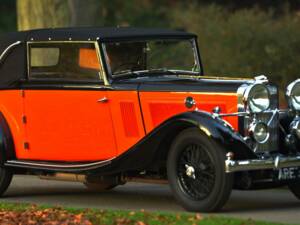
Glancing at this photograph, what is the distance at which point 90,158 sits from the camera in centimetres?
1036

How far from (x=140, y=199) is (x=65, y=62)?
1.74 meters

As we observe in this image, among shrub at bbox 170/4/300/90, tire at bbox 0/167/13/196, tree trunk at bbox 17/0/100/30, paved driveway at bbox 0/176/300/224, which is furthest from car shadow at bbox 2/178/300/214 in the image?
shrub at bbox 170/4/300/90

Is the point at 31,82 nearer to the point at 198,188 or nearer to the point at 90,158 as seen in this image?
the point at 90,158

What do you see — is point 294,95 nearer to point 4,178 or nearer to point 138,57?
point 138,57

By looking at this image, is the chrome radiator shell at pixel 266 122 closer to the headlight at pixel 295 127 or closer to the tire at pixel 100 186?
the headlight at pixel 295 127

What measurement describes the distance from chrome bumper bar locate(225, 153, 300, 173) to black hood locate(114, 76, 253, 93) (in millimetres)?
760

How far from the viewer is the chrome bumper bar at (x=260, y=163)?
902 cm

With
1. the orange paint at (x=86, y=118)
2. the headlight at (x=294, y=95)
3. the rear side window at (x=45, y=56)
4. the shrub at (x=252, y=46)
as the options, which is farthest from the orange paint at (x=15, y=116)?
the shrub at (x=252, y=46)

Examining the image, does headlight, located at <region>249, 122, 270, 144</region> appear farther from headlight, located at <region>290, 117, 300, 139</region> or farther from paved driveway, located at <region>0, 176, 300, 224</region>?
paved driveway, located at <region>0, 176, 300, 224</region>

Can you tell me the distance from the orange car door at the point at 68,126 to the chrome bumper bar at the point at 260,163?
1.59m

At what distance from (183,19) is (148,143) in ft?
40.5

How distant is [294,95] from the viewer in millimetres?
9977

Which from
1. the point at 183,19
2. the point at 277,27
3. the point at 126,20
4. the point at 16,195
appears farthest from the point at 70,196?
the point at 126,20

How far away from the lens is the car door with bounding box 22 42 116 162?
10.3m
